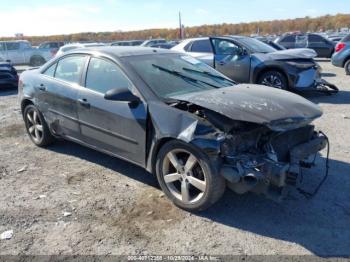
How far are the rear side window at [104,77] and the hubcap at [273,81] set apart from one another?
5.83m

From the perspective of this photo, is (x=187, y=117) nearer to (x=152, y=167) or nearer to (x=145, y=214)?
(x=152, y=167)

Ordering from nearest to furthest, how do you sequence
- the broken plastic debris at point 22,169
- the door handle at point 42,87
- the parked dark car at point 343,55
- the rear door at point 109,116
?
the rear door at point 109,116 → the broken plastic debris at point 22,169 → the door handle at point 42,87 → the parked dark car at point 343,55

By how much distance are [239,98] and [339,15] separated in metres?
80.4

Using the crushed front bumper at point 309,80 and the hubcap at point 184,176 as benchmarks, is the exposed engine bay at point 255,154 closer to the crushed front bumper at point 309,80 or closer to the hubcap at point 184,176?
the hubcap at point 184,176

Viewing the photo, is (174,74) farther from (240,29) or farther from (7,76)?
(240,29)

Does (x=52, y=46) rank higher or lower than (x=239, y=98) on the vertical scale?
lower

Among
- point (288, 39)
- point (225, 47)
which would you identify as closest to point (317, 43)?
point (288, 39)

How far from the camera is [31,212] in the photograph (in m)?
3.98

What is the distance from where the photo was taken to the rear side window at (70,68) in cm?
497

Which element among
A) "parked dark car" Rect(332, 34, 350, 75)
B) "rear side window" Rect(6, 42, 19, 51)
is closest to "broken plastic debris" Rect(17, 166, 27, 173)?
"parked dark car" Rect(332, 34, 350, 75)

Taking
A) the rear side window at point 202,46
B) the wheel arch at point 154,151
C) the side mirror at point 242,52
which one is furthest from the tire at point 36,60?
the wheel arch at point 154,151

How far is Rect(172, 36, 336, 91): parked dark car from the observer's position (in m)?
9.15

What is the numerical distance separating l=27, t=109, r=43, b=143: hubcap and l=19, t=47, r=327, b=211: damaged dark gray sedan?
2.38 feet

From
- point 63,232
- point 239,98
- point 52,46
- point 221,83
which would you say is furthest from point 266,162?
point 52,46
